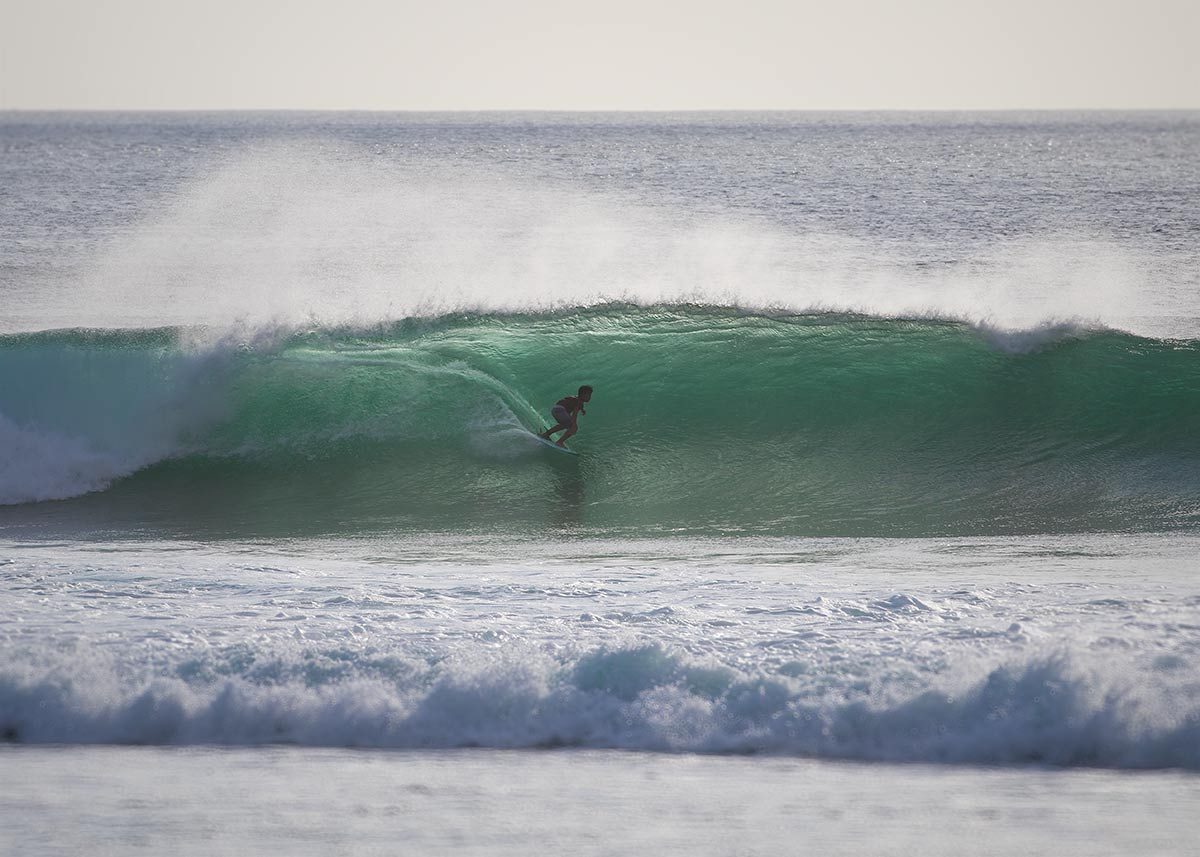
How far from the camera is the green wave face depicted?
8953 mm

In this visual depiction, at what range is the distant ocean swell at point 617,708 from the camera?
15.5 ft

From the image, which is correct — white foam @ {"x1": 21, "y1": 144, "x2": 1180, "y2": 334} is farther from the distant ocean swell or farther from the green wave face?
the distant ocean swell

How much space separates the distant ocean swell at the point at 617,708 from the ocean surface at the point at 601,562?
0.05ft

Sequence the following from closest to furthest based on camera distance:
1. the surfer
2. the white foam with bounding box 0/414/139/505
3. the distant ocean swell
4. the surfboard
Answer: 1. the distant ocean swell
2. the white foam with bounding box 0/414/139/505
3. the surfer
4. the surfboard

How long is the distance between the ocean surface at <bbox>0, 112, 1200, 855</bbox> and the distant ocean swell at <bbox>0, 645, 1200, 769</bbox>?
0.05 feet

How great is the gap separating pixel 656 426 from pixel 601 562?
3712mm

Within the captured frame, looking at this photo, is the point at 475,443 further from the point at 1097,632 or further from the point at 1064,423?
the point at 1097,632

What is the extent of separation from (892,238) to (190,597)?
2361cm

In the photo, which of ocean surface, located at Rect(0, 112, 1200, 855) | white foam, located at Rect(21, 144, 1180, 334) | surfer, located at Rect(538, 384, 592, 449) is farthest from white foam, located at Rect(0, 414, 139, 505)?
surfer, located at Rect(538, 384, 592, 449)

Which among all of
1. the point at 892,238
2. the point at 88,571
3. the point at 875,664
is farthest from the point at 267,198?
the point at 875,664

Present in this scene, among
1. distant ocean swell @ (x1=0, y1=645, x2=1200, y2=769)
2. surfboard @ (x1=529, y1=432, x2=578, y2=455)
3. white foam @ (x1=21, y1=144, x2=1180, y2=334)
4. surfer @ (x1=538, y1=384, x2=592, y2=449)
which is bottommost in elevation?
distant ocean swell @ (x1=0, y1=645, x2=1200, y2=769)

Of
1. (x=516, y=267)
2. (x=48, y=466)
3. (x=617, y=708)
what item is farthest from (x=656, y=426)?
(x=516, y=267)

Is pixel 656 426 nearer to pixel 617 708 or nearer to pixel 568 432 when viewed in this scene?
pixel 568 432

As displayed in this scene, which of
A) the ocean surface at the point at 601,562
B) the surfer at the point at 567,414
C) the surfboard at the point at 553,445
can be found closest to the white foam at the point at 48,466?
the ocean surface at the point at 601,562
